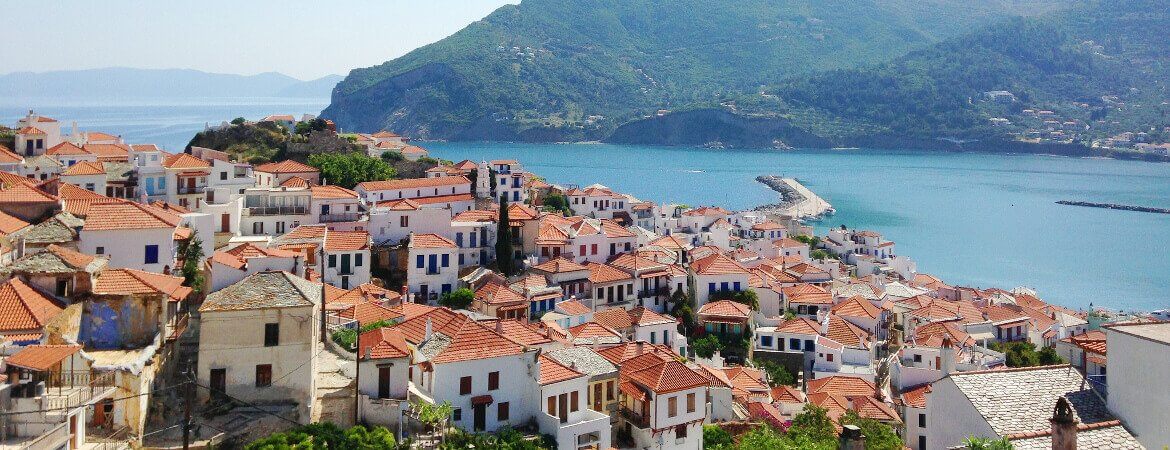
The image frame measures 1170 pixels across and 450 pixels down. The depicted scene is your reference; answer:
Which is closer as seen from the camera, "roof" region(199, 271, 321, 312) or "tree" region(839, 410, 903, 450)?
"roof" region(199, 271, 321, 312)

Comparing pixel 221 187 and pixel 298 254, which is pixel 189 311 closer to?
pixel 298 254

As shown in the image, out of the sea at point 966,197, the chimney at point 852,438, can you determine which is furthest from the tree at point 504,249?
the sea at point 966,197

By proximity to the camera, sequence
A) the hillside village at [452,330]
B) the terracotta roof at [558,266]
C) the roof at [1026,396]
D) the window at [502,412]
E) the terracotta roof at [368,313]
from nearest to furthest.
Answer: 1. the roof at [1026,396]
2. the hillside village at [452,330]
3. the window at [502,412]
4. the terracotta roof at [368,313]
5. the terracotta roof at [558,266]

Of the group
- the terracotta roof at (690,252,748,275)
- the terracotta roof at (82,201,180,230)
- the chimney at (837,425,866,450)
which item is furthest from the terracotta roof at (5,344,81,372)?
the terracotta roof at (690,252,748,275)

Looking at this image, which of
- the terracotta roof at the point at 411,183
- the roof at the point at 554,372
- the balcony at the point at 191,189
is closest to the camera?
the roof at the point at 554,372

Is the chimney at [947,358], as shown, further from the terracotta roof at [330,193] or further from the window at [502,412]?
the terracotta roof at [330,193]

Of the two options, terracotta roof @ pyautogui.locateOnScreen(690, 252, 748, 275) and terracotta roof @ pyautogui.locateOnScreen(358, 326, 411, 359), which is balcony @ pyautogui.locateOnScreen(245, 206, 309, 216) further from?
terracotta roof @ pyautogui.locateOnScreen(358, 326, 411, 359)
